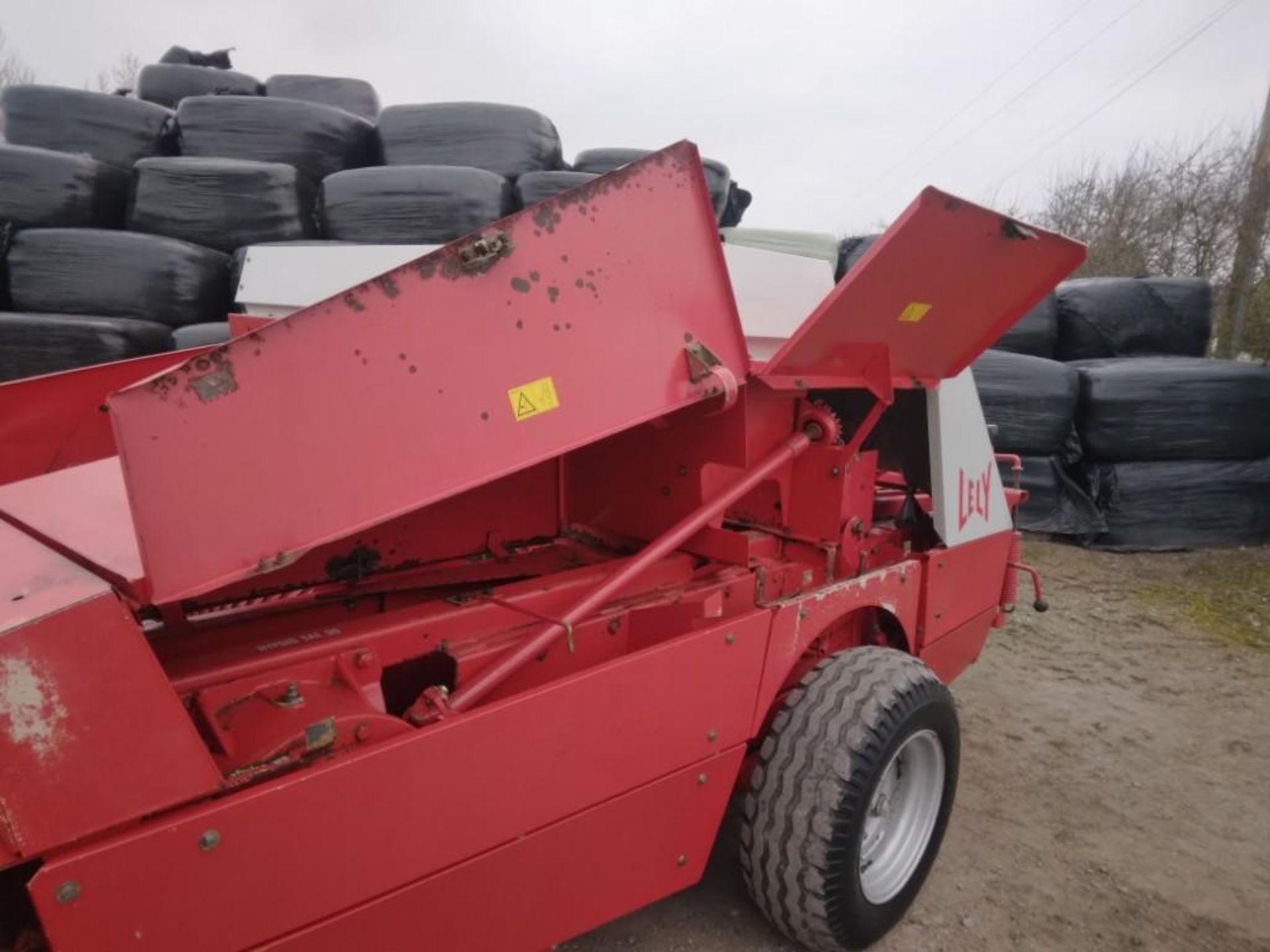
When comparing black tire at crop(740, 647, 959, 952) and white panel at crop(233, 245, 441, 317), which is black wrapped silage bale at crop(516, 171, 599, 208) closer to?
white panel at crop(233, 245, 441, 317)

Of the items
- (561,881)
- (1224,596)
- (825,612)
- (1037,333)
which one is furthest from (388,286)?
(1037,333)

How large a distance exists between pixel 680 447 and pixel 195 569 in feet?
4.14

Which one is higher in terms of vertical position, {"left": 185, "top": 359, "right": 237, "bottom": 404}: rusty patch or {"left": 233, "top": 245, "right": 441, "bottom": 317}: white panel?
{"left": 233, "top": 245, "right": 441, "bottom": 317}: white panel

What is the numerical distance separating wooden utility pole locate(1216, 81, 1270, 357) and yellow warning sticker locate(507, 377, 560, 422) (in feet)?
26.9

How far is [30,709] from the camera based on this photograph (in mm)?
1006

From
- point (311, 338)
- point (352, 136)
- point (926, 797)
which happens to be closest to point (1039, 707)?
point (926, 797)

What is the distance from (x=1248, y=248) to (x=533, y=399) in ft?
28.1

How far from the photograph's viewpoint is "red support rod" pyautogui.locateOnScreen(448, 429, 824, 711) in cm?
158

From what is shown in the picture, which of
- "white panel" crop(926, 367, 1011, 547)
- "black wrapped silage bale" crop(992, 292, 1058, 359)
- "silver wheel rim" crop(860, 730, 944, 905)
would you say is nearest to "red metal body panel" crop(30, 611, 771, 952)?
"silver wheel rim" crop(860, 730, 944, 905)

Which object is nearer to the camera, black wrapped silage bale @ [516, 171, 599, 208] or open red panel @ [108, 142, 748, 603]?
open red panel @ [108, 142, 748, 603]

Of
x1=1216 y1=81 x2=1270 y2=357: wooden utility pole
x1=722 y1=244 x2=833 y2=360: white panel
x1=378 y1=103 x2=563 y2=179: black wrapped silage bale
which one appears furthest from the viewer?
x1=1216 y1=81 x2=1270 y2=357: wooden utility pole

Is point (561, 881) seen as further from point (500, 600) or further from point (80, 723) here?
point (80, 723)

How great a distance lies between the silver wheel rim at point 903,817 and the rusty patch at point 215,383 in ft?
5.71

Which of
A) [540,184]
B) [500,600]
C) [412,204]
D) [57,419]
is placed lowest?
[500,600]
